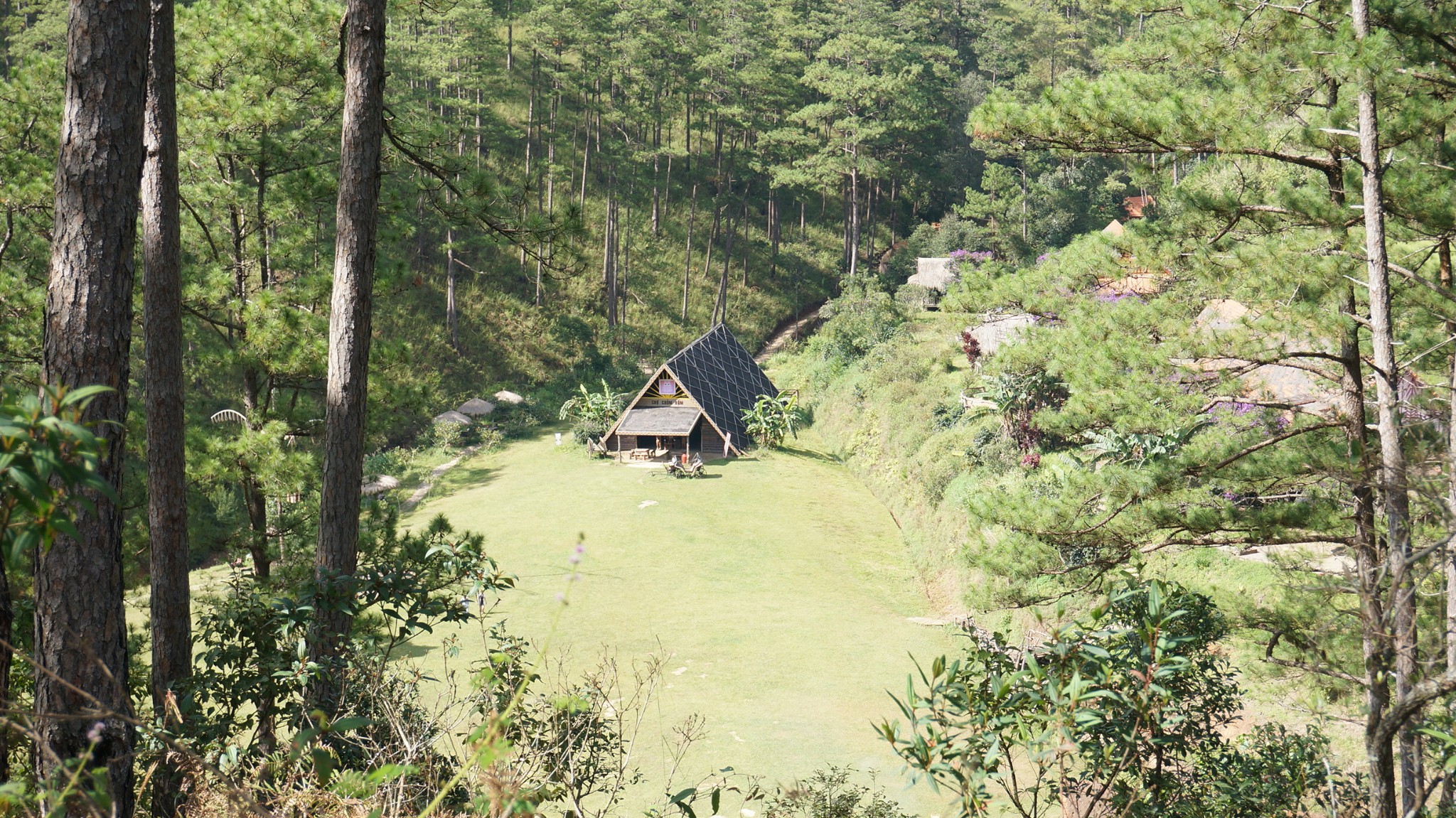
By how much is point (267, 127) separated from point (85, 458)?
9214mm

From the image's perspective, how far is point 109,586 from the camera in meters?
4.22

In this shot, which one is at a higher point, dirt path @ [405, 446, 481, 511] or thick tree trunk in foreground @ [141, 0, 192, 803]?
thick tree trunk in foreground @ [141, 0, 192, 803]

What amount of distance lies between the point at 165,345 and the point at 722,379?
56.4 feet

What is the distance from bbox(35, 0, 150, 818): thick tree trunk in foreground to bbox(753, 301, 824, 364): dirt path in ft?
93.9

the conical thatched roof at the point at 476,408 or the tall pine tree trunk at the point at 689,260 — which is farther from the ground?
the tall pine tree trunk at the point at 689,260

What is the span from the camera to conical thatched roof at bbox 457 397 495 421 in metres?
25.1

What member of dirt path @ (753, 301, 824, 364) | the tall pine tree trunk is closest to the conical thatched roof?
the tall pine tree trunk

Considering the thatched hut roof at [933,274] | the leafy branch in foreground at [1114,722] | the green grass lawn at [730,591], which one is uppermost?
the thatched hut roof at [933,274]

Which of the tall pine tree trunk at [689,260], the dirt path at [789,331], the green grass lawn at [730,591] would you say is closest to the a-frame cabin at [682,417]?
the green grass lawn at [730,591]

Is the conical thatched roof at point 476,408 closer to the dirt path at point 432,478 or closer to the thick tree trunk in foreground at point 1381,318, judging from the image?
the dirt path at point 432,478

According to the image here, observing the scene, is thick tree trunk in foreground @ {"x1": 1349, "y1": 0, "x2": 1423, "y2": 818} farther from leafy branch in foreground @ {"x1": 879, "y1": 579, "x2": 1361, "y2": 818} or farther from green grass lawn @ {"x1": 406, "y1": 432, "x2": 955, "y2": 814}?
green grass lawn @ {"x1": 406, "y1": 432, "x2": 955, "y2": 814}

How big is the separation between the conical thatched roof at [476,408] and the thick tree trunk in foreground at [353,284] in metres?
19.4

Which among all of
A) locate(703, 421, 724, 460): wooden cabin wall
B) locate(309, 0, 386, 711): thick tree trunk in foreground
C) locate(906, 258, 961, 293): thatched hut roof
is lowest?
locate(703, 421, 724, 460): wooden cabin wall

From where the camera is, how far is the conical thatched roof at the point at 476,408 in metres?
25.1
